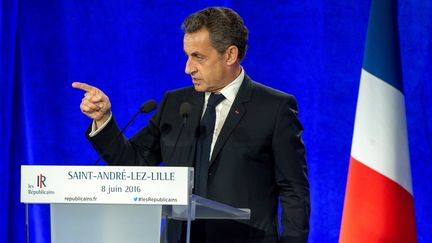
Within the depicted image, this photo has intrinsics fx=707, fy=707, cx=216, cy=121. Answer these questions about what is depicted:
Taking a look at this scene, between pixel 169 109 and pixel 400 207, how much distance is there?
127 centimetres

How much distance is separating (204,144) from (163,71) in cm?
176

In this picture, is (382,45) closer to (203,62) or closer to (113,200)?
(203,62)

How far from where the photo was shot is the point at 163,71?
3.96 m

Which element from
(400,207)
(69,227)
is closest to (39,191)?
(69,227)

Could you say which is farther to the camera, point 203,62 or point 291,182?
point 203,62

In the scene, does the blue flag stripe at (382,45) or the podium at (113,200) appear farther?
the blue flag stripe at (382,45)

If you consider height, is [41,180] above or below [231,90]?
below

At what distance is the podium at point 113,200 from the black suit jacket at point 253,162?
0.44m

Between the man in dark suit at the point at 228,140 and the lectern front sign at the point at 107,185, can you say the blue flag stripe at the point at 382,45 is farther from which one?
the lectern front sign at the point at 107,185

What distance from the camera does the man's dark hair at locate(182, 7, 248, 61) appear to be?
7.72ft

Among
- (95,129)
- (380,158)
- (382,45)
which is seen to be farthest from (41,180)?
(382,45)

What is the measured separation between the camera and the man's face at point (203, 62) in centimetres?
234

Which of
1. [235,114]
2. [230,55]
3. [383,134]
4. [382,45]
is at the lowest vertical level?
[235,114]

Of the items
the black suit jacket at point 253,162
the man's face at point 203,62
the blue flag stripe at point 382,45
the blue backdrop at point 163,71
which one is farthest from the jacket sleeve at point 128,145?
the blue backdrop at point 163,71
